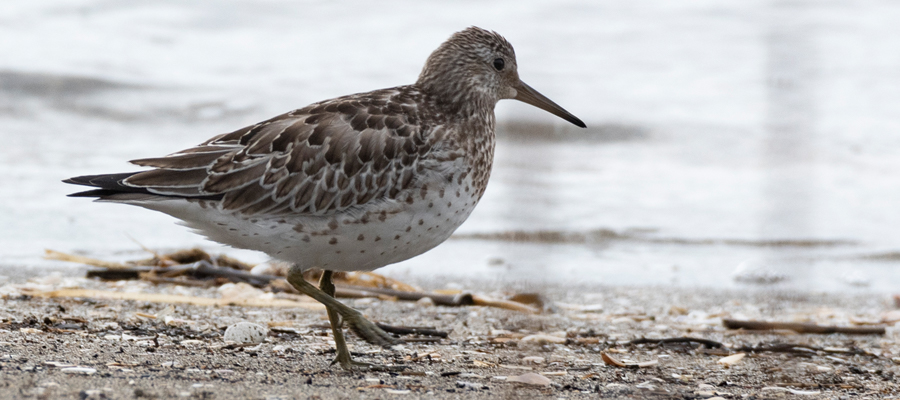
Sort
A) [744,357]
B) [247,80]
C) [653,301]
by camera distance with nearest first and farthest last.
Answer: [744,357]
[653,301]
[247,80]

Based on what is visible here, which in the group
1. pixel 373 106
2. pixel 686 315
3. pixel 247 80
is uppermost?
pixel 247 80

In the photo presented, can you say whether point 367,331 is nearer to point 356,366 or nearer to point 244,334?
point 356,366

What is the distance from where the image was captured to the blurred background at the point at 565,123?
7535 mm

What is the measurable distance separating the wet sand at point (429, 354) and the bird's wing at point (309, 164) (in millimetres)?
688

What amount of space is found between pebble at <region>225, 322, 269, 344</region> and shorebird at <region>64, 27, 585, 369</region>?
0.33 metres

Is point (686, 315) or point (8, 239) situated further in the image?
point (8, 239)

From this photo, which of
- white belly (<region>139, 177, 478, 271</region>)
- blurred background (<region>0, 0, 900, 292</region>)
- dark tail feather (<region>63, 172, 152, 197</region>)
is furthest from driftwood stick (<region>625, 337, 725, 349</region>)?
dark tail feather (<region>63, 172, 152, 197</region>)

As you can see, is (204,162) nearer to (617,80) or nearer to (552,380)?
(552,380)

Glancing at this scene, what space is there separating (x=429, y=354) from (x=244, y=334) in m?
0.88

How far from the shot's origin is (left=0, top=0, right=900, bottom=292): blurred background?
7.54 meters

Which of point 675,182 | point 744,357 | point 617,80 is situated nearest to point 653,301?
point 744,357

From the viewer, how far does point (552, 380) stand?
137 inches

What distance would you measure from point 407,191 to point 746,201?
22.2 feet

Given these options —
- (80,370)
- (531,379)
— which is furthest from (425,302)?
(80,370)
